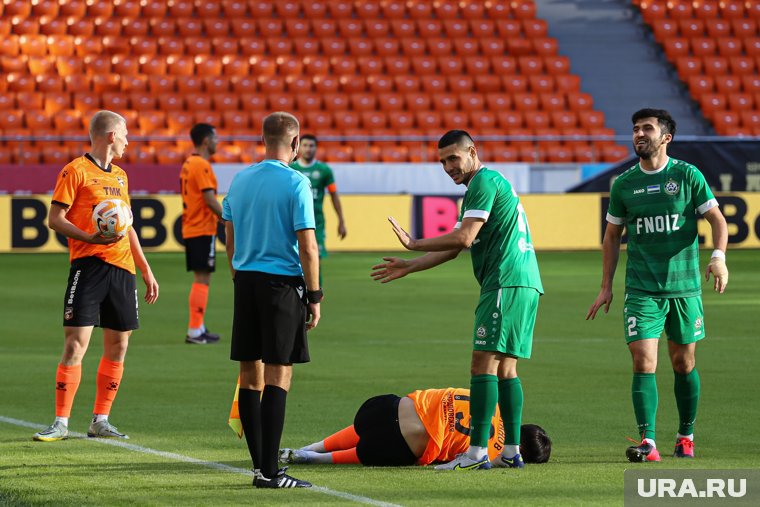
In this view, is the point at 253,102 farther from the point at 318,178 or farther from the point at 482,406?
the point at 482,406

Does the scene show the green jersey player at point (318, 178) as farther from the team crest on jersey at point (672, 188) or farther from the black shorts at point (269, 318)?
the black shorts at point (269, 318)

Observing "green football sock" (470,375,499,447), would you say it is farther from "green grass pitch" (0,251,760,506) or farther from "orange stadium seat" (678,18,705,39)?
"orange stadium seat" (678,18,705,39)

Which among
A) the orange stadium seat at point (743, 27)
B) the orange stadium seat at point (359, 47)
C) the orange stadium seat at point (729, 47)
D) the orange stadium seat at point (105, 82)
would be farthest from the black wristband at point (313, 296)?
the orange stadium seat at point (743, 27)

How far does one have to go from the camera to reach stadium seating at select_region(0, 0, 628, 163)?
1228 inches

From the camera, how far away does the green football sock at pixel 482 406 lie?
7223 millimetres

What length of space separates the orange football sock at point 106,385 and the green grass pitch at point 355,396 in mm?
251

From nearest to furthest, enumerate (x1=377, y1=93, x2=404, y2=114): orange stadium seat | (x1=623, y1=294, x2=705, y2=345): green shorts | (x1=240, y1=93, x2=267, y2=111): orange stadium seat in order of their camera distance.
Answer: (x1=623, y1=294, x2=705, y2=345): green shorts < (x1=240, y1=93, x2=267, y2=111): orange stadium seat < (x1=377, y1=93, x2=404, y2=114): orange stadium seat

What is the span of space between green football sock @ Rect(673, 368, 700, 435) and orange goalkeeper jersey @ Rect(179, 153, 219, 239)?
6.96m

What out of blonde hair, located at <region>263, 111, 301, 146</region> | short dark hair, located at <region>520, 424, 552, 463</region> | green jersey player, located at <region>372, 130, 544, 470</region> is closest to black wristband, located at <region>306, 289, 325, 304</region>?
green jersey player, located at <region>372, 130, 544, 470</region>

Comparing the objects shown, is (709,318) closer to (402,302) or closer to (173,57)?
(402,302)

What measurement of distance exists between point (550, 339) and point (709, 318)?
2788 mm

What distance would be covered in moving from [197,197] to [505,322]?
7250 millimetres

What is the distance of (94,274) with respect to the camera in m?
8.44

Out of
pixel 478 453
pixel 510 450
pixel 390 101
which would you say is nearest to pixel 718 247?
pixel 510 450
